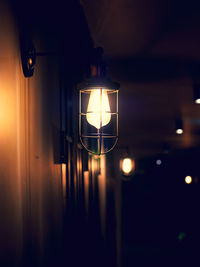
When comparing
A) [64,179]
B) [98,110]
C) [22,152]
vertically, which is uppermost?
[98,110]

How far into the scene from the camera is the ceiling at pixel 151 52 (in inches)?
142

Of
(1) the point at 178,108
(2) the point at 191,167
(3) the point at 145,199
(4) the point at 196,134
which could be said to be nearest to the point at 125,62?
(1) the point at 178,108

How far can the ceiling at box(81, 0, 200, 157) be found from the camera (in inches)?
142

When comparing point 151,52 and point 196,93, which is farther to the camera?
point 196,93

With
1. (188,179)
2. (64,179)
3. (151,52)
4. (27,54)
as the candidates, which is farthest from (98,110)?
(188,179)

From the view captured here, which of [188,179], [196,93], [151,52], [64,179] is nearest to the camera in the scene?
[64,179]

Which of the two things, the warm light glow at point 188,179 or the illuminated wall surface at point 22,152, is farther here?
the warm light glow at point 188,179

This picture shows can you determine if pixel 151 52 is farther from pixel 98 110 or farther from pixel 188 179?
pixel 188 179

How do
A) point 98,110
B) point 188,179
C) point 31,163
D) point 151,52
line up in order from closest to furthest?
point 31,163 < point 98,110 < point 151,52 < point 188,179

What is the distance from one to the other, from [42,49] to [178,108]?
6100mm

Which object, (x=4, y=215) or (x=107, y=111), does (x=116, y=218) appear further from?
(x=4, y=215)

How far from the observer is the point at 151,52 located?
488 centimetres

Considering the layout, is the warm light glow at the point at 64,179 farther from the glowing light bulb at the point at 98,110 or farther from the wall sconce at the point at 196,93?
the wall sconce at the point at 196,93

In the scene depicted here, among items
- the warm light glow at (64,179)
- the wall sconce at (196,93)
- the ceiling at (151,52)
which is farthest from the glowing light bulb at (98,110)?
the wall sconce at (196,93)
